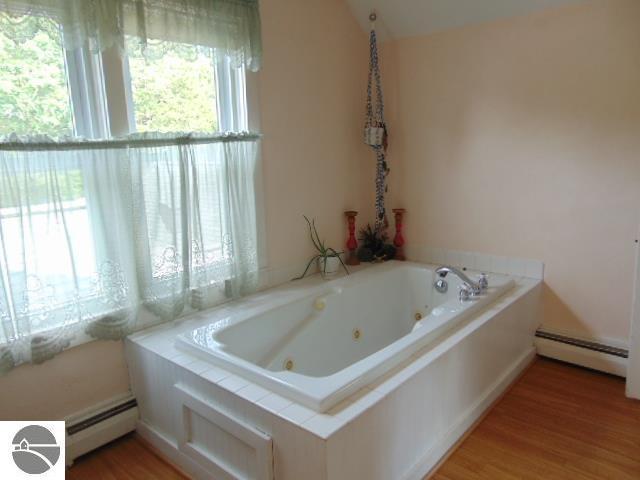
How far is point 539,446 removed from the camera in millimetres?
2133

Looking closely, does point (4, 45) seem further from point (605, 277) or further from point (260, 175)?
point (605, 277)

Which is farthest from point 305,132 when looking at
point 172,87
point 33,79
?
point 33,79

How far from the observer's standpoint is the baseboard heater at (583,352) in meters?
2.67

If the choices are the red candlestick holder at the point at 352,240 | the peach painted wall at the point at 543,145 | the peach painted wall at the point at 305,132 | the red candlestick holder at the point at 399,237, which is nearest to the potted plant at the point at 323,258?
the peach painted wall at the point at 305,132

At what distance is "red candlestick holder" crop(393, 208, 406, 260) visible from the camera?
11.3ft

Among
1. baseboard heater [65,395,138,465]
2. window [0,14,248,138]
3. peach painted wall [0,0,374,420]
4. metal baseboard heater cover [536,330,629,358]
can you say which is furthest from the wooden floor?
window [0,14,248,138]

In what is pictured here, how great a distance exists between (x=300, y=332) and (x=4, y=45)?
5.82 ft

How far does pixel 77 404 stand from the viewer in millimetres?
2119

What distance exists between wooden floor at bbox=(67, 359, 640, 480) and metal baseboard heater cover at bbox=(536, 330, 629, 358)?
0.58 ft

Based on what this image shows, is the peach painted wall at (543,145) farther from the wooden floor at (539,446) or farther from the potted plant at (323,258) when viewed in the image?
the potted plant at (323,258)

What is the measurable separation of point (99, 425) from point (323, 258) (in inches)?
60.4

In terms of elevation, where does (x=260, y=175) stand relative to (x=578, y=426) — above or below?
above

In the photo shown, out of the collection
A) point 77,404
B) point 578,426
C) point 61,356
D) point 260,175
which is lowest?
point 578,426

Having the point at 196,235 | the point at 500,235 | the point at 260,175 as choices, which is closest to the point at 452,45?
the point at 500,235
